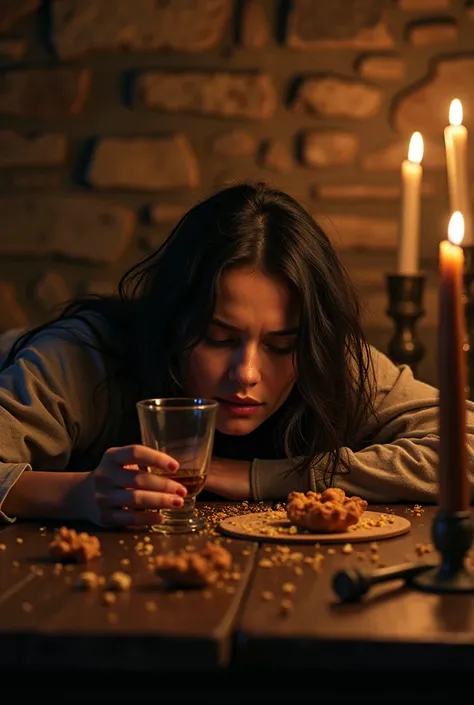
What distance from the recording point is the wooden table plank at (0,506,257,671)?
0.96 meters

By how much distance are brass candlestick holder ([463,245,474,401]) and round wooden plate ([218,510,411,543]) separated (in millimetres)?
882

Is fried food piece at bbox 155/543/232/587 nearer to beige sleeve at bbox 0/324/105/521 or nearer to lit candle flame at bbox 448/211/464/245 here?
lit candle flame at bbox 448/211/464/245

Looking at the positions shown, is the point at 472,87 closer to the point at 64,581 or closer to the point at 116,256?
the point at 116,256

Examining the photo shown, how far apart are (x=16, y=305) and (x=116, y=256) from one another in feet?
1.05

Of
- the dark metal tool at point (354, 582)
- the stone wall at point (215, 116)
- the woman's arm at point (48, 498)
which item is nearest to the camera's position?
the dark metal tool at point (354, 582)

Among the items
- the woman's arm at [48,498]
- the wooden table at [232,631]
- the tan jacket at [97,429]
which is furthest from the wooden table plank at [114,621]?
the tan jacket at [97,429]

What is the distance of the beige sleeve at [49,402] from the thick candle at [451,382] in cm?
89

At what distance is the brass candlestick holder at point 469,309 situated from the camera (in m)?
2.41

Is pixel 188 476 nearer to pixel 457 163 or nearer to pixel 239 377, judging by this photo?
pixel 239 377

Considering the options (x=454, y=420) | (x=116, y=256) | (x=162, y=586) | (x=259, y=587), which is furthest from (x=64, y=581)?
(x=116, y=256)

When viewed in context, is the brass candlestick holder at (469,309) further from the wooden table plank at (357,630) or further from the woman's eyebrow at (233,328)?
the wooden table plank at (357,630)

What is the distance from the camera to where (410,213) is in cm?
250

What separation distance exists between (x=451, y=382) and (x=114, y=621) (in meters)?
0.41

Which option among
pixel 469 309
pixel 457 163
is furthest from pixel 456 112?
pixel 469 309
